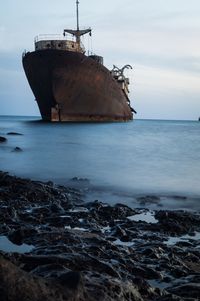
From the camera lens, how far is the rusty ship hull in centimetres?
4200

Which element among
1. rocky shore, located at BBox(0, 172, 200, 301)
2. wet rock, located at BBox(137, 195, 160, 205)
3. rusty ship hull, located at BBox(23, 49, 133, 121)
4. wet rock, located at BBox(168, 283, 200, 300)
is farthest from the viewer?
rusty ship hull, located at BBox(23, 49, 133, 121)

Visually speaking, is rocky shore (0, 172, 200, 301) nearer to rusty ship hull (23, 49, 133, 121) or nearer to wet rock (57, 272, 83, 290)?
wet rock (57, 272, 83, 290)

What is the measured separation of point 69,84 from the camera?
4288 centimetres

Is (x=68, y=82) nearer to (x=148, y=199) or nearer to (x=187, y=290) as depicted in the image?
(x=148, y=199)

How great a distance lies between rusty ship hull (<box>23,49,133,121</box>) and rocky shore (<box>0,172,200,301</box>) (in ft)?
113

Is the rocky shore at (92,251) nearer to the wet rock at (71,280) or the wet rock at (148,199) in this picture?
the wet rock at (71,280)

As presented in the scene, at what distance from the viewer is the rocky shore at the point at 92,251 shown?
2623 millimetres

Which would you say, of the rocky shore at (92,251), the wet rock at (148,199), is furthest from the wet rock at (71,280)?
the wet rock at (148,199)

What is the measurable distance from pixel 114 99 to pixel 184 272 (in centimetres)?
4658

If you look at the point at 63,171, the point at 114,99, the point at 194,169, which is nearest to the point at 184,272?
the point at 63,171

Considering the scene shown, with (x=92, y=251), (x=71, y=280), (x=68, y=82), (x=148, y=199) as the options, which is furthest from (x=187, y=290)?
(x=68, y=82)

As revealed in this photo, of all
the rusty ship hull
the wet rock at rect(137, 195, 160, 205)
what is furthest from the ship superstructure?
the wet rock at rect(137, 195, 160, 205)

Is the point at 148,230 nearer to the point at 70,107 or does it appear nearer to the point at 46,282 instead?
the point at 46,282

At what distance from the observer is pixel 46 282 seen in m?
2.55
